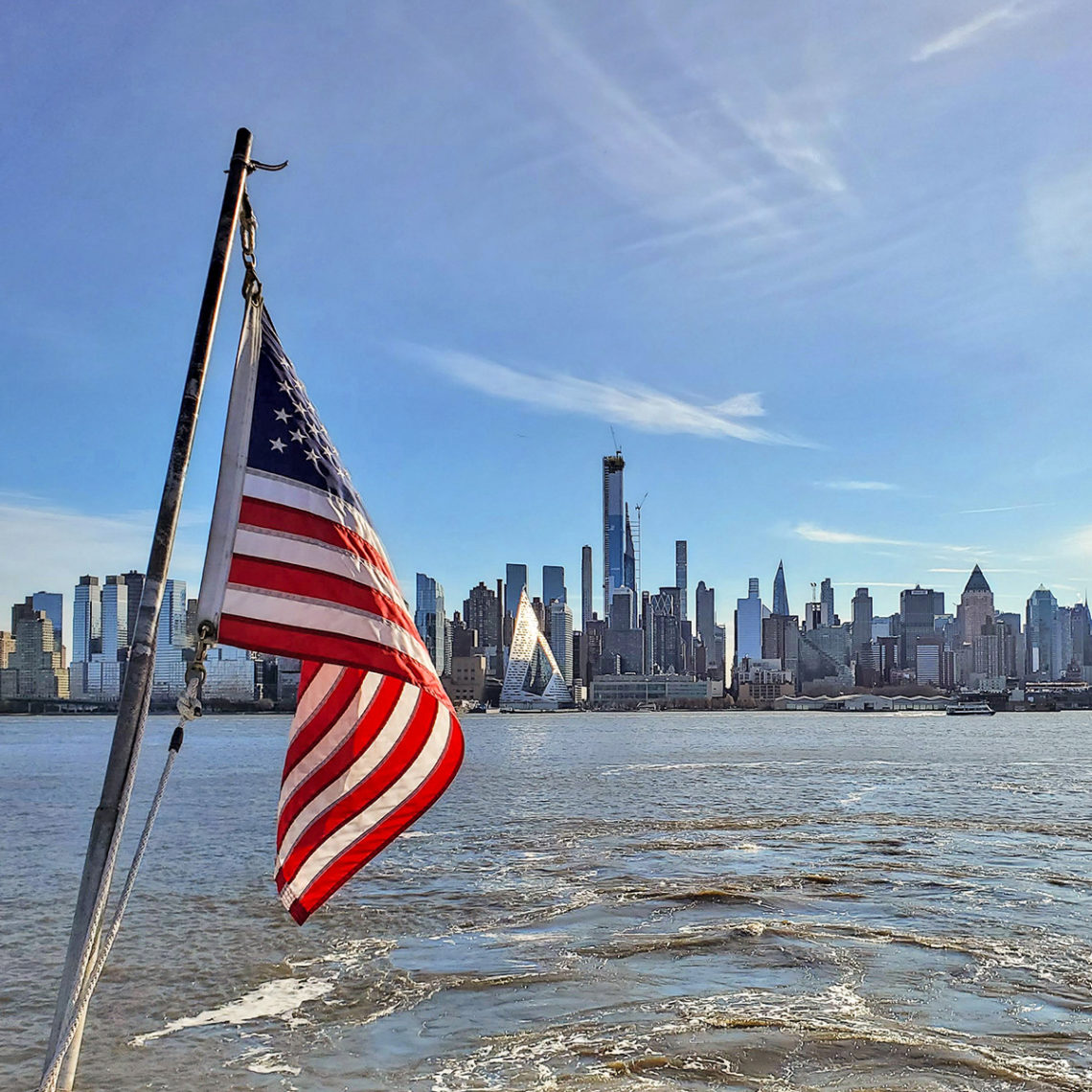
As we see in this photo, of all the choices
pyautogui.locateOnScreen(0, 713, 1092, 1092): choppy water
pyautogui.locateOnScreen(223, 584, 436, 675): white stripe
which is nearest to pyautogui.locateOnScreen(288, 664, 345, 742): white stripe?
pyautogui.locateOnScreen(223, 584, 436, 675): white stripe

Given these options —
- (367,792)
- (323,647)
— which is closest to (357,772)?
(367,792)

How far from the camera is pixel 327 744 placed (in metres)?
6.15

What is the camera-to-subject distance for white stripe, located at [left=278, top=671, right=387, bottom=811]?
20.1 feet

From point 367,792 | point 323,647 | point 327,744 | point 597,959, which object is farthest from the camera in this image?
point 597,959

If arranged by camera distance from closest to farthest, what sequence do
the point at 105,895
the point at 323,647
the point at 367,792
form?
the point at 105,895
the point at 323,647
the point at 367,792

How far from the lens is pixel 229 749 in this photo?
80625 millimetres

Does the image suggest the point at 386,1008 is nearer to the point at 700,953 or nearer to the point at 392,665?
the point at 700,953

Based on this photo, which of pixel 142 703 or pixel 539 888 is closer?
pixel 142 703

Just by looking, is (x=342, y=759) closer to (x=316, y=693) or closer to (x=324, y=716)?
(x=324, y=716)

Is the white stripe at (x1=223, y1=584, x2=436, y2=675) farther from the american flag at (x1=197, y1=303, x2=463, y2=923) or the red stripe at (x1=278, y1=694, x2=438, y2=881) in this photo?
the red stripe at (x1=278, y1=694, x2=438, y2=881)

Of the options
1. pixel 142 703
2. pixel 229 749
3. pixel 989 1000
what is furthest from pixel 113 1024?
pixel 229 749

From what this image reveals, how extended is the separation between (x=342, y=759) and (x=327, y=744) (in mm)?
125

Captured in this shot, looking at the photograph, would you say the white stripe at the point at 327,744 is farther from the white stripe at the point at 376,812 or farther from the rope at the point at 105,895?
the rope at the point at 105,895

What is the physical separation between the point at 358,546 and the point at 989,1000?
9.21m
